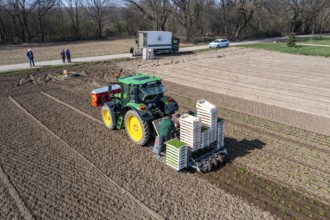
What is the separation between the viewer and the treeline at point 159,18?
145 ft

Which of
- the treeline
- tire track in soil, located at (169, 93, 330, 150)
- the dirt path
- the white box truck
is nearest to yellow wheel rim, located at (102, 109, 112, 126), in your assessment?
tire track in soil, located at (169, 93, 330, 150)

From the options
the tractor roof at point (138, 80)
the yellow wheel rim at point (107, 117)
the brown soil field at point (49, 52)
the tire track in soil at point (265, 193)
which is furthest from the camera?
the brown soil field at point (49, 52)

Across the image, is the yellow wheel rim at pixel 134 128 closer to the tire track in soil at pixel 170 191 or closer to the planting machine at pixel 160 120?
the planting machine at pixel 160 120

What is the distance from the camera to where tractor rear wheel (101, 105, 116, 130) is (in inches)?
392

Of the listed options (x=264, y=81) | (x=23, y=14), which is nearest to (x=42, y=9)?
(x=23, y=14)

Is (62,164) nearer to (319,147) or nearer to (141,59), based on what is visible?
(319,147)

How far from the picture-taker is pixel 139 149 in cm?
905

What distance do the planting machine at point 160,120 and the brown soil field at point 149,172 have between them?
0.40 metres

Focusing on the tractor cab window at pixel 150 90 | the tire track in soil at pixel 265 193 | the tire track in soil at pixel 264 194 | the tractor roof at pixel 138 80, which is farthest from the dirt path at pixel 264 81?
the tractor roof at pixel 138 80

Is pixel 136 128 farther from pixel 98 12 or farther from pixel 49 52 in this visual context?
pixel 98 12

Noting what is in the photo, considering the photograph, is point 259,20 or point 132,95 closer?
point 132,95

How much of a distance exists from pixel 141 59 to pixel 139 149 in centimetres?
1922

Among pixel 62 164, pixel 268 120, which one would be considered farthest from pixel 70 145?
pixel 268 120

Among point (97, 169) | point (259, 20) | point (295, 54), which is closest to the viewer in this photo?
point (97, 169)
